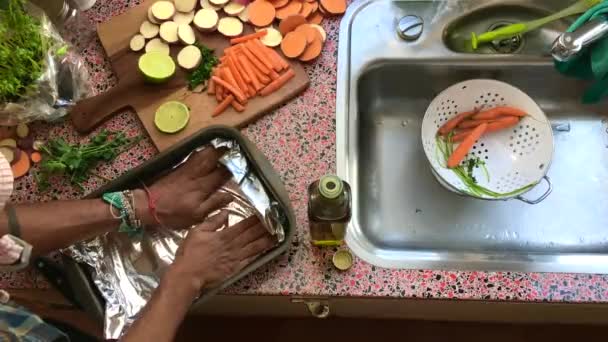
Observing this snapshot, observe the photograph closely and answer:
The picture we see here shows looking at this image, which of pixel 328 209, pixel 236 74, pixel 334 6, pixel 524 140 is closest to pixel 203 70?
pixel 236 74

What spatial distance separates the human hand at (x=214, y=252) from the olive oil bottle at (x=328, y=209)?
9cm

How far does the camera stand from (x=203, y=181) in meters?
1.01

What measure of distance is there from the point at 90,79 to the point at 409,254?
0.67 metres

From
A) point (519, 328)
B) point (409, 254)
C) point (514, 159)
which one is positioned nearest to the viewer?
point (409, 254)

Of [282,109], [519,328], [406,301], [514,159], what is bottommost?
[519,328]

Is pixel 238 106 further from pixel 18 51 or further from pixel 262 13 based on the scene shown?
Result: pixel 18 51

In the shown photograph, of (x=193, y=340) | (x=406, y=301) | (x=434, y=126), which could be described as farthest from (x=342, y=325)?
(x=434, y=126)

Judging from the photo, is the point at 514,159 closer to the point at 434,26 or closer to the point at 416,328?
the point at 434,26

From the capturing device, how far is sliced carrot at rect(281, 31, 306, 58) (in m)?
1.05

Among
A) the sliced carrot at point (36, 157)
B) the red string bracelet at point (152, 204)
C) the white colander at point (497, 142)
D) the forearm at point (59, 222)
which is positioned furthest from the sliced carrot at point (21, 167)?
the white colander at point (497, 142)

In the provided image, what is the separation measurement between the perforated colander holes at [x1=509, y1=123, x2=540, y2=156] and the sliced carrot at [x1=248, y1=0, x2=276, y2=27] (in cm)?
50

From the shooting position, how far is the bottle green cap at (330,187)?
0.82m

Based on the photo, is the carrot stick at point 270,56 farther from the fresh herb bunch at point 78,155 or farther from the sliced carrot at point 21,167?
the sliced carrot at point 21,167

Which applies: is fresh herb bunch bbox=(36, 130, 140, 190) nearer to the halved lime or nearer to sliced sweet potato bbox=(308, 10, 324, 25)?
the halved lime
